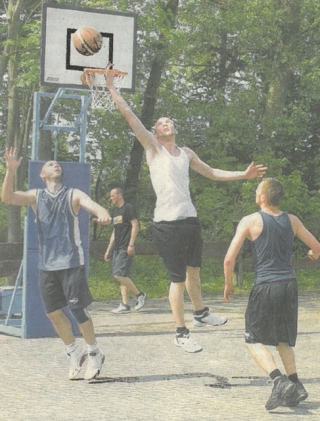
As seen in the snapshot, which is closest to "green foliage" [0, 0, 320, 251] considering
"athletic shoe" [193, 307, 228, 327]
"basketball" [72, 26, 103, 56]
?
"basketball" [72, 26, 103, 56]

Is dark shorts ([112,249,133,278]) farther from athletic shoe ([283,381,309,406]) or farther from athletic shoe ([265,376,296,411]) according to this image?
athletic shoe ([265,376,296,411])

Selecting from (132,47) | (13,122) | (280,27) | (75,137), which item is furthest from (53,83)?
(75,137)

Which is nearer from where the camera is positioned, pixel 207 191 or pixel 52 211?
pixel 52 211

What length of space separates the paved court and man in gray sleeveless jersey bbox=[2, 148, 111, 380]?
26 cm

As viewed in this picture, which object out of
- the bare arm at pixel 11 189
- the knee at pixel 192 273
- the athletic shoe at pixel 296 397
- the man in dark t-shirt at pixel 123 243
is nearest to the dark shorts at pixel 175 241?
the knee at pixel 192 273

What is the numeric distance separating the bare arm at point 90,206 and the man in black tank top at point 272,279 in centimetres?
111

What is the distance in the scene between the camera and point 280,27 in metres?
25.7

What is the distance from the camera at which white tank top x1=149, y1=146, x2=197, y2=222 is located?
1012cm

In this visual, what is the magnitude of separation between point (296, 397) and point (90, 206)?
8.17 ft

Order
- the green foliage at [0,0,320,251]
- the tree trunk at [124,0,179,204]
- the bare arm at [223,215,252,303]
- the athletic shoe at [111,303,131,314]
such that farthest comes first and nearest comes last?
the tree trunk at [124,0,179,204], the green foliage at [0,0,320,251], the athletic shoe at [111,303,131,314], the bare arm at [223,215,252,303]

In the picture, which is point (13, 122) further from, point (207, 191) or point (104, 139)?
point (207, 191)

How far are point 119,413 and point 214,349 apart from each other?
3.94 m

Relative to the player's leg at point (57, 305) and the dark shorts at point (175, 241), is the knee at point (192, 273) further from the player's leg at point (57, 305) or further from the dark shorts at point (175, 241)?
the player's leg at point (57, 305)

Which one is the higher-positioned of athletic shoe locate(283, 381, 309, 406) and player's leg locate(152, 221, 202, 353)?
player's leg locate(152, 221, 202, 353)
